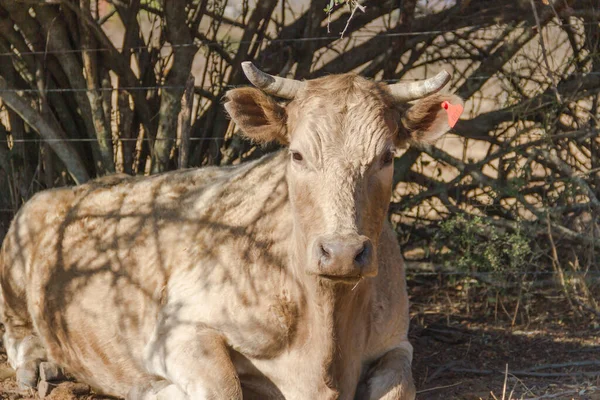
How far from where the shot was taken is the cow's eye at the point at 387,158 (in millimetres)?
4512

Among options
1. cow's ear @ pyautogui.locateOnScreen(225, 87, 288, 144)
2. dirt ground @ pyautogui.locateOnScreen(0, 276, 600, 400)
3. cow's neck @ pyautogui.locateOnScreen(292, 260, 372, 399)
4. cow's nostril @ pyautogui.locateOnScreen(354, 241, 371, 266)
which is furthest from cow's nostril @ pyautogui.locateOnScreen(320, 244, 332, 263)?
dirt ground @ pyautogui.locateOnScreen(0, 276, 600, 400)

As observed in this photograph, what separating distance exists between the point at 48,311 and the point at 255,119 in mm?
2262

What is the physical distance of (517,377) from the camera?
19.7ft

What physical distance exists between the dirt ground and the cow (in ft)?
2.05

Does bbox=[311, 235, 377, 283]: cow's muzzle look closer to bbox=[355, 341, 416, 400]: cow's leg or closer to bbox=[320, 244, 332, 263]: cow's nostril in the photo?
bbox=[320, 244, 332, 263]: cow's nostril

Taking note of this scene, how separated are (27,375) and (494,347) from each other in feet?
10.8

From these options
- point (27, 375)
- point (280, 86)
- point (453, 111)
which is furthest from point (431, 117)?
point (27, 375)

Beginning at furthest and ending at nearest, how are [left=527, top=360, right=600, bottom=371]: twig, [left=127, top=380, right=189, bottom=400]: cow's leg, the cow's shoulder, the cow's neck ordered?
[left=527, top=360, right=600, bottom=371]: twig
the cow's shoulder
[left=127, top=380, right=189, bottom=400]: cow's leg
the cow's neck

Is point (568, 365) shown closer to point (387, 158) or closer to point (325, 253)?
point (387, 158)

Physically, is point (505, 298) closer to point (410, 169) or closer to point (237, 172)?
point (410, 169)

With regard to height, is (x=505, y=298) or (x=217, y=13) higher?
(x=217, y=13)

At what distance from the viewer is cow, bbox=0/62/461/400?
441cm

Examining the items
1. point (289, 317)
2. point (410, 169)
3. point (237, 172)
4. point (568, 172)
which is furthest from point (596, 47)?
point (289, 317)

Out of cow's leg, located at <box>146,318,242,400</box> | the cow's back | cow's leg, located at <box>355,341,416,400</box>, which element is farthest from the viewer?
the cow's back
